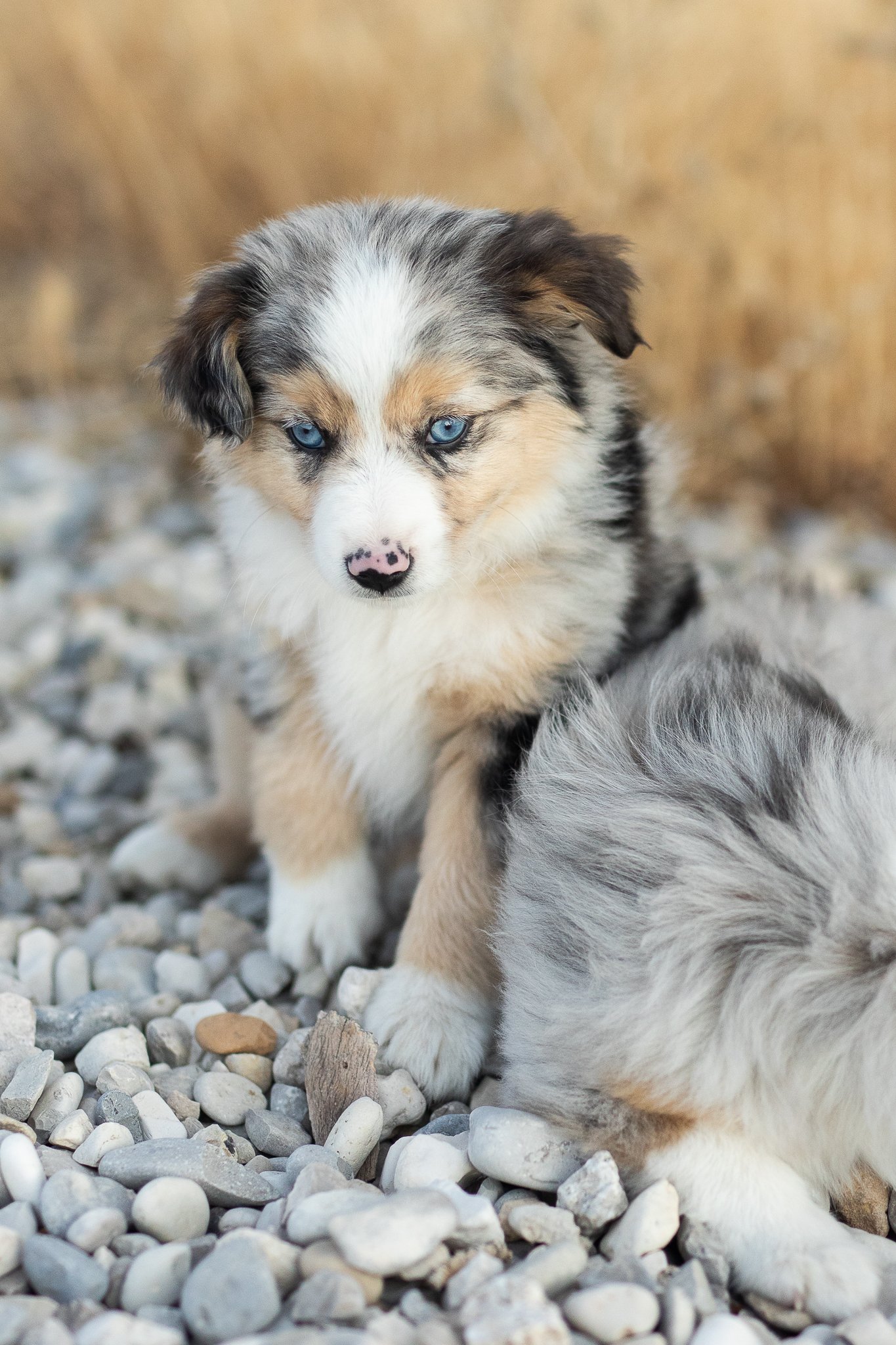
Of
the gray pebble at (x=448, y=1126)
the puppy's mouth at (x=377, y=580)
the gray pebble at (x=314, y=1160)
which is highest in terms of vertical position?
the puppy's mouth at (x=377, y=580)

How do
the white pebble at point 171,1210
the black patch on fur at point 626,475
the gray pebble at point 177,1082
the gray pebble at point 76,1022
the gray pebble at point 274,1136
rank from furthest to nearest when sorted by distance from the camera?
the black patch on fur at point 626,475
the gray pebble at point 76,1022
the gray pebble at point 177,1082
the gray pebble at point 274,1136
the white pebble at point 171,1210

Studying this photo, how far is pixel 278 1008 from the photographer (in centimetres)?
267

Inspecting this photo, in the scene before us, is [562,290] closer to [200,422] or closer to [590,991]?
[200,422]

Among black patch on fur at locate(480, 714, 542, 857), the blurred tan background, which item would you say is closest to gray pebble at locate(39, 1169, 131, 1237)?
black patch on fur at locate(480, 714, 542, 857)

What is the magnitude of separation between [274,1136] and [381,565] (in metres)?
1.07

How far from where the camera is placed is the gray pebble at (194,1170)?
1913 mm

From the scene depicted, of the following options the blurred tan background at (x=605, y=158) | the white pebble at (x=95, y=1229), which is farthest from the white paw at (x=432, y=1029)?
the blurred tan background at (x=605, y=158)

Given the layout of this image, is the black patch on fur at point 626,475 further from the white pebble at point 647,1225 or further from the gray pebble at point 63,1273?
the gray pebble at point 63,1273

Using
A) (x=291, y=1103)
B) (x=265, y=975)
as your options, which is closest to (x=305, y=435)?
(x=265, y=975)

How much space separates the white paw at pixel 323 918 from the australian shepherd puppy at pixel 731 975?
0.64 m

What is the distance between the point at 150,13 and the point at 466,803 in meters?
5.98

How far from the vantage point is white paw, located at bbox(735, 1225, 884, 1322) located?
1.72 m

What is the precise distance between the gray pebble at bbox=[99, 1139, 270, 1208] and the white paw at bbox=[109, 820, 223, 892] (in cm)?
120

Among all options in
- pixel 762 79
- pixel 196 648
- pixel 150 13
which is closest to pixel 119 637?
pixel 196 648
